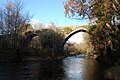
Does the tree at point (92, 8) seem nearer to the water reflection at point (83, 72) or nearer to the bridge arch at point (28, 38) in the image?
the water reflection at point (83, 72)

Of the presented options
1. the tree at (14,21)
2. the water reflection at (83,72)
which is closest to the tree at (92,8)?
the water reflection at (83,72)

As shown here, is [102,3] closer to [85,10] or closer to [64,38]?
[85,10]

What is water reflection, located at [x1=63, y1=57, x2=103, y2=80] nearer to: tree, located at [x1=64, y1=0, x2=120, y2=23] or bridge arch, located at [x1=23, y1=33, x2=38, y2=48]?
tree, located at [x1=64, y1=0, x2=120, y2=23]

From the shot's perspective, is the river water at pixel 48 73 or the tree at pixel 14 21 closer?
the river water at pixel 48 73

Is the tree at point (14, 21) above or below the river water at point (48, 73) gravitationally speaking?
above

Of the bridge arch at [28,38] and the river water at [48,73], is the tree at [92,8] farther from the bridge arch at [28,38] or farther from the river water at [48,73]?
the bridge arch at [28,38]

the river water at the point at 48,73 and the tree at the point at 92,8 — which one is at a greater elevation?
the tree at the point at 92,8

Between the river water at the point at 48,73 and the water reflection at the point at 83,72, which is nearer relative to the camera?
the river water at the point at 48,73

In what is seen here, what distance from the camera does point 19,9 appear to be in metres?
52.3

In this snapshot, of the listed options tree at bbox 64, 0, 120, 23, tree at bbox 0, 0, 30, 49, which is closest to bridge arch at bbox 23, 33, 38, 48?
tree at bbox 0, 0, 30, 49

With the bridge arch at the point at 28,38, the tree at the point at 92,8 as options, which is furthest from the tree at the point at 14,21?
the tree at the point at 92,8

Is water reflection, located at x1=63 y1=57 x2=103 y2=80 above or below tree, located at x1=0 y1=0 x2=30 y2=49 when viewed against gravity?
below

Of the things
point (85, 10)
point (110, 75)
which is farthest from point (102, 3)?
point (110, 75)

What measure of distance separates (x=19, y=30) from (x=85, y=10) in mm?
29656
